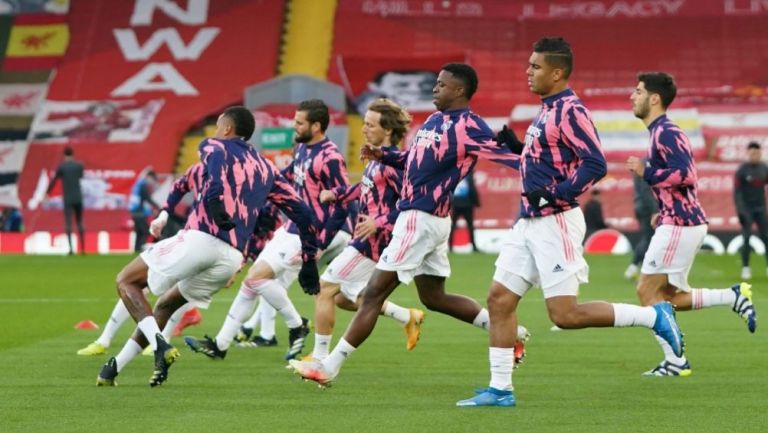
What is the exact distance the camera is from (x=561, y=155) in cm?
884

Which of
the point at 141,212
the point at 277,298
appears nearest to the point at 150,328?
the point at 277,298

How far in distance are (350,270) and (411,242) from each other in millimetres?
1521

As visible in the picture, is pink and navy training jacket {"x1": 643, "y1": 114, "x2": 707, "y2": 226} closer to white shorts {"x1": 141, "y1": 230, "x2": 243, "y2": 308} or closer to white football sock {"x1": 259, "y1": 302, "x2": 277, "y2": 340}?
white shorts {"x1": 141, "y1": 230, "x2": 243, "y2": 308}

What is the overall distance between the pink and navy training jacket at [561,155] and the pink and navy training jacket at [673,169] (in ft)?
7.03

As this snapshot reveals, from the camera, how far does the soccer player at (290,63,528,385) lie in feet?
31.4

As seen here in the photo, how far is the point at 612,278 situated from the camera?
72.7ft

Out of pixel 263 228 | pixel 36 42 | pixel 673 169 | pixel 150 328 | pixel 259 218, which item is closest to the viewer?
pixel 150 328

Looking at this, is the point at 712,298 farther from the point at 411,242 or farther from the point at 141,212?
the point at 141,212

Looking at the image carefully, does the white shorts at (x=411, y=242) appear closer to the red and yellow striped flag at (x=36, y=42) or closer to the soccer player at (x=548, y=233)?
the soccer player at (x=548, y=233)

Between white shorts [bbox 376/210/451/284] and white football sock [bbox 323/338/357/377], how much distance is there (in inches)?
23.1

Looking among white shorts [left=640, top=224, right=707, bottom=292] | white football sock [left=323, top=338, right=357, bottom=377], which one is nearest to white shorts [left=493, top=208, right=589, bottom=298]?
white football sock [left=323, top=338, right=357, bottom=377]

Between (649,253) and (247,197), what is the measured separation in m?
3.36

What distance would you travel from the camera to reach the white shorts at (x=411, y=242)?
9680 millimetres

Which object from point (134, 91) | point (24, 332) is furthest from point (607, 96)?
point (24, 332)
